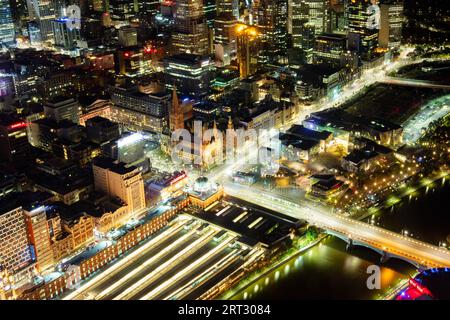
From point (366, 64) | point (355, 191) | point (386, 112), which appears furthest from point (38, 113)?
point (366, 64)

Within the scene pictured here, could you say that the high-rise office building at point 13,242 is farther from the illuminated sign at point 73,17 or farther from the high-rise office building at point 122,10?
the high-rise office building at point 122,10

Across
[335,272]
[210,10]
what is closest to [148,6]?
[210,10]

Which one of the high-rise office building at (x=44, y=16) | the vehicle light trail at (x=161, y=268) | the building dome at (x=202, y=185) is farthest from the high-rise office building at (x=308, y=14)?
the vehicle light trail at (x=161, y=268)

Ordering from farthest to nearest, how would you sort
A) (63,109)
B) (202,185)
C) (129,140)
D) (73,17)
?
(73,17) → (63,109) → (129,140) → (202,185)

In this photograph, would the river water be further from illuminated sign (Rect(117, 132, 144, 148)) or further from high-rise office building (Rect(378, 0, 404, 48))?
high-rise office building (Rect(378, 0, 404, 48))

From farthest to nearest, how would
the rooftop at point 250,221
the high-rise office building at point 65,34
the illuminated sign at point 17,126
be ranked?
1. the high-rise office building at point 65,34
2. the illuminated sign at point 17,126
3. the rooftop at point 250,221

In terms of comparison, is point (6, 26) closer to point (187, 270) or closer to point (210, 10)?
point (210, 10)

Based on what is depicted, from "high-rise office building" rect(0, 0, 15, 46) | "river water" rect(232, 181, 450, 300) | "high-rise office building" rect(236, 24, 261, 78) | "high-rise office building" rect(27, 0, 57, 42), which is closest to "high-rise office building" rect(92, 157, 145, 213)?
"river water" rect(232, 181, 450, 300)
